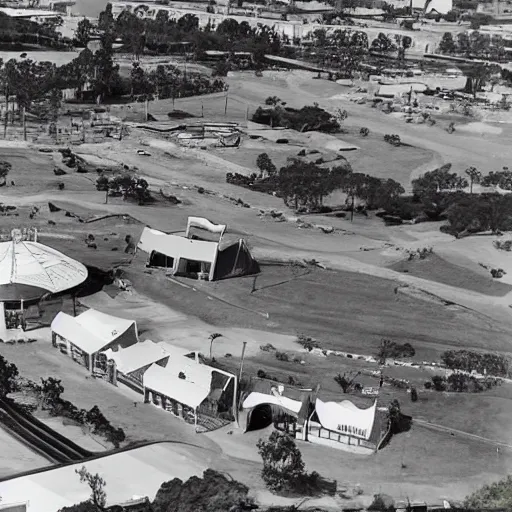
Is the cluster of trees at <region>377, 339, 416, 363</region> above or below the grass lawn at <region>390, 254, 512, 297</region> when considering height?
below

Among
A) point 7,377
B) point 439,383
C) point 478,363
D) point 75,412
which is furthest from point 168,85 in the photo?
point 75,412

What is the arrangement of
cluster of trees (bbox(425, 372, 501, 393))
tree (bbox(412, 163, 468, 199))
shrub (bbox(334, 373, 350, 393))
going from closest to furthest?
shrub (bbox(334, 373, 350, 393))
cluster of trees (bbox(425, 372, 501, 393))
tree (bbox(412, 163, 468, 199))

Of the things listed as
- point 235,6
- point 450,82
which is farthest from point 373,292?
point 235,6

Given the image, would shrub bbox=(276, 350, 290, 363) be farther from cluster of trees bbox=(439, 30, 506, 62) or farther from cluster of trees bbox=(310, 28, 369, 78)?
cluster of trees bbox=(439, 30, 506, 62)

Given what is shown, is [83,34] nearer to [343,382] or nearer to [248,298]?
[248,298]

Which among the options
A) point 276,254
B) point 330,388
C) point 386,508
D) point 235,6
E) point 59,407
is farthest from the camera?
point 235,6

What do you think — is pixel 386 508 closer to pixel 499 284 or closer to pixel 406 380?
pixel 406 380

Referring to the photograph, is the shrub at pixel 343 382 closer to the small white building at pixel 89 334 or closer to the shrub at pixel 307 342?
the shrub at pixel 307 342

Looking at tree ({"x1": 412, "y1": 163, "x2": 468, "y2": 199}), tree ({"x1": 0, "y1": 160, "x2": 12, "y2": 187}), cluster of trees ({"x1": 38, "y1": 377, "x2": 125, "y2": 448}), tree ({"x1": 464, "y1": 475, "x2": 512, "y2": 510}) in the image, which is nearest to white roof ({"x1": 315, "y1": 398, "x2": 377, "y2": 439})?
tree ({"x1": 464, "y1": 475, "x2": 512, "y2": 510})
